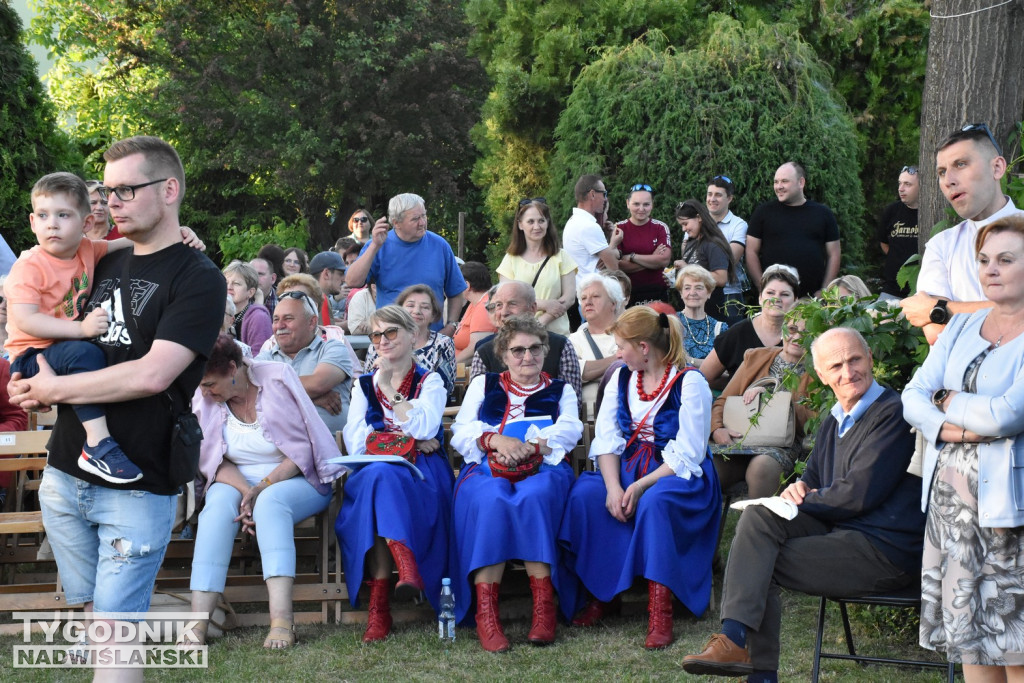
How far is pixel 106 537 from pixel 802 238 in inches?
245

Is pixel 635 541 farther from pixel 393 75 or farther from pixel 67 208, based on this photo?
pixel 393 75

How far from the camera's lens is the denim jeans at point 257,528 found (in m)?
A: 5.40

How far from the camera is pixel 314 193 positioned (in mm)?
24781

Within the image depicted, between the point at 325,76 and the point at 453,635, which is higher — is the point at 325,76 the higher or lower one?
the higher one

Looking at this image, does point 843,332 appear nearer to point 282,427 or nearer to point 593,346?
point 593,346

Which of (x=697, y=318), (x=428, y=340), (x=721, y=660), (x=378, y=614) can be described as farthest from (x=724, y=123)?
(x=721, y=660)

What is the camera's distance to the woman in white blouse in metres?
5.40

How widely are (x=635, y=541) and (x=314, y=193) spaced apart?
801 inches

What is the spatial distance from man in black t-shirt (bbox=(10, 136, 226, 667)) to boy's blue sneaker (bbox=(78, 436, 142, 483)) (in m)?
0.03

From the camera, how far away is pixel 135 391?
10.0ft

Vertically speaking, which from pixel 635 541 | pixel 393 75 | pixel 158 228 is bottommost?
pixel 635 541

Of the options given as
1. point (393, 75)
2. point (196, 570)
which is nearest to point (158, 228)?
point (196, 570)

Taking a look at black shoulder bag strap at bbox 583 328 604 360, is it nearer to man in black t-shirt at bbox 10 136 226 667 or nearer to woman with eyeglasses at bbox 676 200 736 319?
woman with eyeglasses at bbox 676 200 736 319

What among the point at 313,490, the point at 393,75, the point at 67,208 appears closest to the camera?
the point at 67,208
